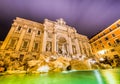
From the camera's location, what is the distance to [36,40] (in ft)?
74.2

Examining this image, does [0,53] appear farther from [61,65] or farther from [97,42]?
[97,42]

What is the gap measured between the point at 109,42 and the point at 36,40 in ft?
91.7

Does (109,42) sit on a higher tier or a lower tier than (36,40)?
higher

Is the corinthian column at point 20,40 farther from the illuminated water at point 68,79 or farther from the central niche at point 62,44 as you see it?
the illuminated water at point 68,79

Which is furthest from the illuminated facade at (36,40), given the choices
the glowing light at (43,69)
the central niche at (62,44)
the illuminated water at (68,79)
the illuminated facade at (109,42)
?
the illuminated water at (68,79)

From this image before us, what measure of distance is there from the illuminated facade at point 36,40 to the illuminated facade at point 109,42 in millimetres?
8455

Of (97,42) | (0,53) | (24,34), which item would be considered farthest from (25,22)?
(97,42)

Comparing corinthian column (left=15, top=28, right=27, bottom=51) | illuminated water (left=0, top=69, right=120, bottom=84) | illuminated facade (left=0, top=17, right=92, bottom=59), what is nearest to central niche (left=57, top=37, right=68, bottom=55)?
illuminated facade (left=0, top=17, right=92, bottom=59)

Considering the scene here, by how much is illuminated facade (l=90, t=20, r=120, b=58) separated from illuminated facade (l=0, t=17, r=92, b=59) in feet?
27.7

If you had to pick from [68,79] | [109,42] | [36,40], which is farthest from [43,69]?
[109,42]

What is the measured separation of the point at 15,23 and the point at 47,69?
16.5 meters

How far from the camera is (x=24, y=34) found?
2147 cm

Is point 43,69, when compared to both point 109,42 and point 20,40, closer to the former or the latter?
point 20,40

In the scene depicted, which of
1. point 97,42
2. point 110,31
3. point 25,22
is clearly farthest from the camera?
point 97,42
